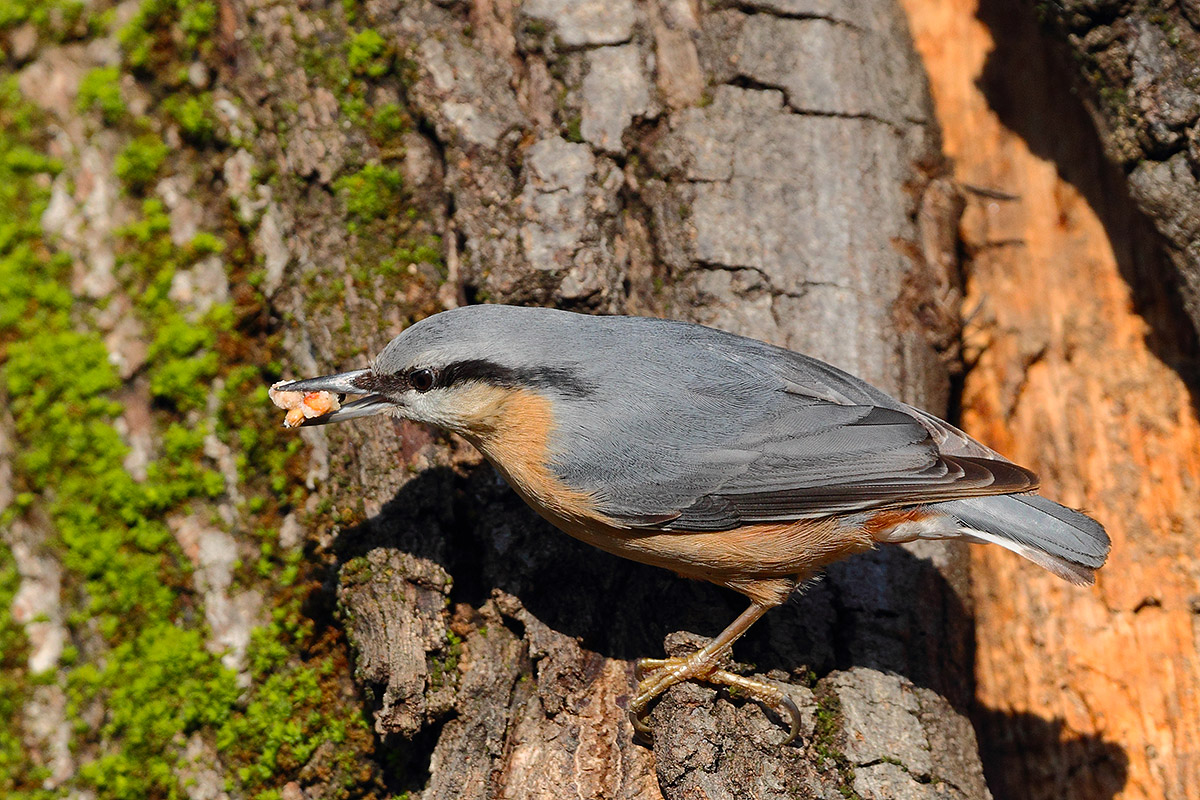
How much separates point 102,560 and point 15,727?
2.57 feet

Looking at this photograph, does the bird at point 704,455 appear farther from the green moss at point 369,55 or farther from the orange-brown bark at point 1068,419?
the green moss at point 369,55

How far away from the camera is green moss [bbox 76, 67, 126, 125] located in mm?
4961

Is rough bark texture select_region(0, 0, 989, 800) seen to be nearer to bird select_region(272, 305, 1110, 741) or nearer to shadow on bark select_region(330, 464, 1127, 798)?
shadow on bark select_region(330, 464, 1127, 798)

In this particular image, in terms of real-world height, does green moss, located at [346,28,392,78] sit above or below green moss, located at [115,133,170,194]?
above

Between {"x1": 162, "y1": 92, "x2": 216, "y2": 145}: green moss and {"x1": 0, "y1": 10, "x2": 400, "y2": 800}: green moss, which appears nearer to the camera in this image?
{"x1": 0, "y1": 10, "x2": 400, "y2": 800}: green moss

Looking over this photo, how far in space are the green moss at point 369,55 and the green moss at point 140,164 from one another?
3.46 ft

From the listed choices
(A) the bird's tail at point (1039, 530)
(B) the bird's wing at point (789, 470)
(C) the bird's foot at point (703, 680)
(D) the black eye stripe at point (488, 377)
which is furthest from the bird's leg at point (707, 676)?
(D) the black eye stripe at point (488, 377)

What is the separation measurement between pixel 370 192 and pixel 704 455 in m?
2.03

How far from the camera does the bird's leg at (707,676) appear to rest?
352 cm

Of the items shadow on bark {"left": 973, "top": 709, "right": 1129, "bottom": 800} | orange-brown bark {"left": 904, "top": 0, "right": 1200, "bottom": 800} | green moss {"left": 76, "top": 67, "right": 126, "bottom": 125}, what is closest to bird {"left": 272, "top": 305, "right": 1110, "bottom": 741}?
orange-brown bark {"left": 904, "top": 0, "right": 1200, "bottom": 800}

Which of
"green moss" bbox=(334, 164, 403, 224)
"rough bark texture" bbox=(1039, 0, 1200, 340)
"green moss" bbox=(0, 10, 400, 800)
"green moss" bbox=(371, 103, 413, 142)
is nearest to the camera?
"rough bark texture" bbox=(1039, 0, 1200, 340)

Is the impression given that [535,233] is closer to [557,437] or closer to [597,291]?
[597,291]

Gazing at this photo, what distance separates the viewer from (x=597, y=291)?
4289 mm

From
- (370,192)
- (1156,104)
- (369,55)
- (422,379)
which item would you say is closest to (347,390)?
(422,379)
